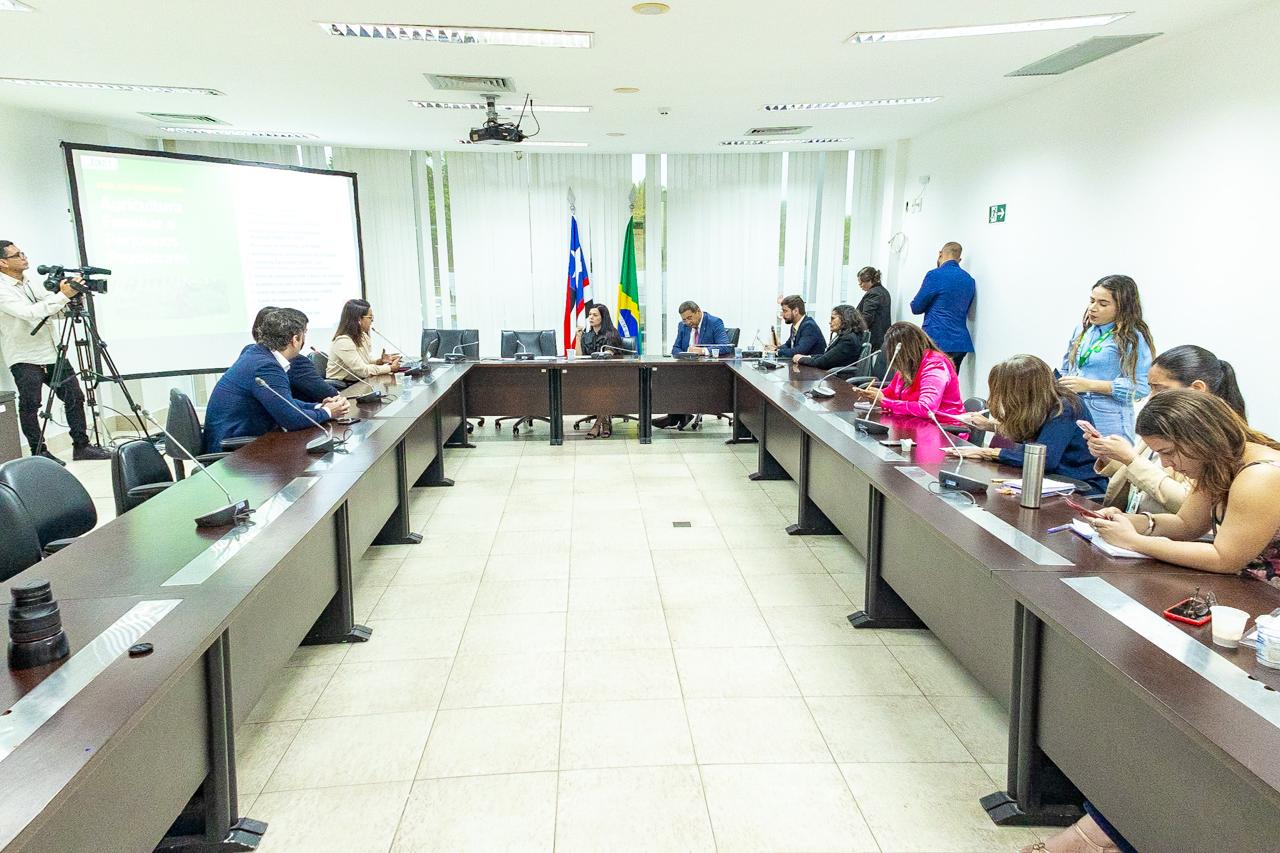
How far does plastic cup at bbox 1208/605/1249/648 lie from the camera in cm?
157

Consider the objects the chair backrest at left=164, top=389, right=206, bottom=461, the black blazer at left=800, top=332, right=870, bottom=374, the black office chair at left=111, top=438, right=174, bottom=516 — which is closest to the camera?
the black office chair at left=111, top=438, right=174, bottom=516

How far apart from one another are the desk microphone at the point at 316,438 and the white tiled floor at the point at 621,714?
704 mm

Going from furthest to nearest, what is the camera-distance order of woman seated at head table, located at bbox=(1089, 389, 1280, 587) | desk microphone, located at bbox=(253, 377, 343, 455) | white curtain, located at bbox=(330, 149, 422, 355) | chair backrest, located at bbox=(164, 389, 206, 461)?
white curtain, located at bbox=(330, 149, 422, 355) < chair backrest, located at bbox=(164, 389, 206, 461) < desk microphone, located at bbox=(253, 377, 343, 455) < woman seated at head table, located at bbox=(1089, 389, 1280, 587)

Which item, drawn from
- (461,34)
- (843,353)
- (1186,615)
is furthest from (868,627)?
(461,34)

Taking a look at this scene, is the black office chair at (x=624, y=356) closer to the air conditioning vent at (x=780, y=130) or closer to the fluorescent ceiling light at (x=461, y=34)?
the air conditioning vent at (x=780, y=130)

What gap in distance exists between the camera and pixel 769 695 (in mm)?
2674

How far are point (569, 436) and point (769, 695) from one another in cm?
445

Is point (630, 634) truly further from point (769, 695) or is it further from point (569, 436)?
point (569, 436)

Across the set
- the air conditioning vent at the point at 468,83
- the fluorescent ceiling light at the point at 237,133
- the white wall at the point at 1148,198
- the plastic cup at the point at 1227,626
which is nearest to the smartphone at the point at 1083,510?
the plastic cup at the point at 1227,626

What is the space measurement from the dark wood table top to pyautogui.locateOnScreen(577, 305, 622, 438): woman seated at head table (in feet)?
16.6

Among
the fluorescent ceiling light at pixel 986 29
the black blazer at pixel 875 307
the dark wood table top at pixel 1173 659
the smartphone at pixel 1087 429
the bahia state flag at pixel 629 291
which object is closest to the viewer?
the dark wood table top at pixel 1173 659

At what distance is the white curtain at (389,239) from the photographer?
838cm

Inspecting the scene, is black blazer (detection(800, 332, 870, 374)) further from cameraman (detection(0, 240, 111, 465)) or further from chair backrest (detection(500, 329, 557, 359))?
cameraman (detection(0, 240, 111, 465))

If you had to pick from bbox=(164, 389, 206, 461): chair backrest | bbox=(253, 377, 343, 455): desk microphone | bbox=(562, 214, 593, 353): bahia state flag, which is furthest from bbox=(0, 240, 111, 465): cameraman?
bbox=(562, 214, 593, 353): bahia state flag
